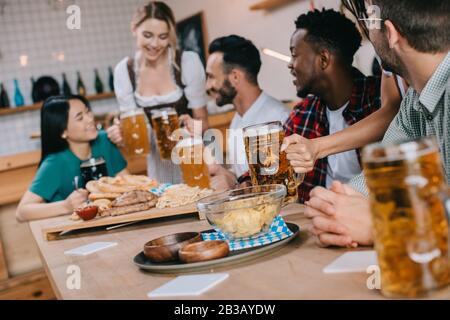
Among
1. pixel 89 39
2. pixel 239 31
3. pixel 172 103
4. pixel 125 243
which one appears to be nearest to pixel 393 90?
pixel 125 243

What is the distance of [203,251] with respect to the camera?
1.05 m

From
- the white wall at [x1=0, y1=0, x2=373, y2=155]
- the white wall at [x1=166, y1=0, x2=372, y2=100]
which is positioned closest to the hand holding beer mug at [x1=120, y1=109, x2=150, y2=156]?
the white wall at [x1=166, y1=0, x2=372, y2=100]

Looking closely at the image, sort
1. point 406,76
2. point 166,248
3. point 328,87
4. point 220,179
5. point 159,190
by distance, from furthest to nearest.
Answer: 1. point 328,87
2. point 220,179
3. point 159,190
4. point 406,76
5. point 166,248

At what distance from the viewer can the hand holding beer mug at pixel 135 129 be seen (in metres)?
2.58

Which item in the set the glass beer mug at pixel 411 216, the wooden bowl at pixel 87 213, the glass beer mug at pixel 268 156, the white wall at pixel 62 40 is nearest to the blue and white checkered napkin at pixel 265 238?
the glass beer mug at pixel 268 156

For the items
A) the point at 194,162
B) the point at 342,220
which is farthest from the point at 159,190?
the point at 342,220

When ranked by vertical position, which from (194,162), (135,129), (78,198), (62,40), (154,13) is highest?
(62,40)

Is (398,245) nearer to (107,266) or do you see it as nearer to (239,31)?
(107,266)

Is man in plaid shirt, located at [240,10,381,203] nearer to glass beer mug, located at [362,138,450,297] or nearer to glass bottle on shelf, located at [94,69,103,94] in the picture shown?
glass beer mug, located at [362,138,450,297]

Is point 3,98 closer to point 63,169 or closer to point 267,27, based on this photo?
point 267,27

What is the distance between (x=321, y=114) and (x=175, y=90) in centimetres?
115

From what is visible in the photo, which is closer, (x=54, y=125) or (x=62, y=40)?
(x=54, y=125)

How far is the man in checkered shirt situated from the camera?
3.39 ft

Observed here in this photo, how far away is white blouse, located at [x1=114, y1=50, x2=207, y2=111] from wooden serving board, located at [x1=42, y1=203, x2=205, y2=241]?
4.98 feet
